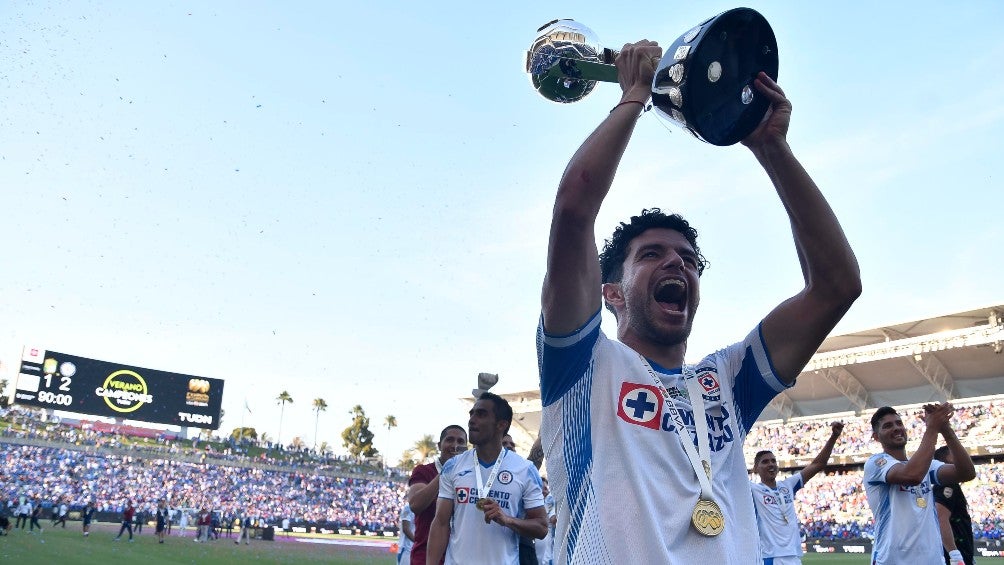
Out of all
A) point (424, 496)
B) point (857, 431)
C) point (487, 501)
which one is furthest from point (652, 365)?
point (857, 431)

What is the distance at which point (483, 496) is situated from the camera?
22.2 feet

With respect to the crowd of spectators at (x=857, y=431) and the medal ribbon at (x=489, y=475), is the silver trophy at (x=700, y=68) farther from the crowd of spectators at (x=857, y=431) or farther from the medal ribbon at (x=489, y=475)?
the crowd of spectators at (x=857, y=431)

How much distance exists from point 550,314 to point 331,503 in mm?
61076

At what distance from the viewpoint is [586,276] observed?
2.29 metres

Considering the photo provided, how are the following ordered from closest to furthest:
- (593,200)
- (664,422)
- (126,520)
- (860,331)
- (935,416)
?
(593,200)
(664,422)
(935,416)
(126,520)
(860,331)

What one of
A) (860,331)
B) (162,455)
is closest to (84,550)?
(162,455)

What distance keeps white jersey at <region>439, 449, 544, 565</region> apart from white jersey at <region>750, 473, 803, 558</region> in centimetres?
495

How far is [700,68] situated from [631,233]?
2.47 feet

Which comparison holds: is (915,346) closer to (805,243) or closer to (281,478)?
(805,243)

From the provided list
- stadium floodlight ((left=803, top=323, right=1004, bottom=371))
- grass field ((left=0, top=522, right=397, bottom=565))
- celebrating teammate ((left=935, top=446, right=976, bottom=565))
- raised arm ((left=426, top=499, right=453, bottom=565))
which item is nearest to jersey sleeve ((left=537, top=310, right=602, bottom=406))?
raised arm ((left=426, top=499, right=453, bottom=565))

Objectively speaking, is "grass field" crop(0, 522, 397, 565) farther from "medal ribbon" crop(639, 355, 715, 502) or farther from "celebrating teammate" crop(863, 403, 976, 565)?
"medal ribbon" crop(639, 355, 715, 502)

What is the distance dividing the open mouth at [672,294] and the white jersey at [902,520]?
5.44 meters

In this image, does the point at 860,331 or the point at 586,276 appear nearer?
the point at 586,276

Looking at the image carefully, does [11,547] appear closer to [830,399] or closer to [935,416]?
[935,416]
